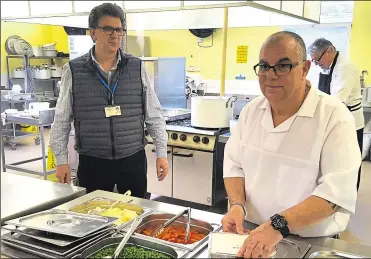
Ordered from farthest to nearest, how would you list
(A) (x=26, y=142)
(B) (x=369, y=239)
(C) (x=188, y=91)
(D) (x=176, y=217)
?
(A) (x=26, y=142) < (C) (x=188, y=91) < (B) (x=369, y=239) < (D) (x=176, y=217)

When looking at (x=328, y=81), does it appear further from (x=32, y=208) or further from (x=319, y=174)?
(x=32, y=208)

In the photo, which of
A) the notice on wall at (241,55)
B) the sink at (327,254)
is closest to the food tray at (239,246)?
the sink at (327,254)

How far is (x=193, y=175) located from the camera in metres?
3.31

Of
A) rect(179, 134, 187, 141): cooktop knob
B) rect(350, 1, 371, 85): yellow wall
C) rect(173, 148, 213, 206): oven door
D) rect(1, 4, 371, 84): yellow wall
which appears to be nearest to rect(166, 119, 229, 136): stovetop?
rect(179, 134, 187, 141): cooktop knob

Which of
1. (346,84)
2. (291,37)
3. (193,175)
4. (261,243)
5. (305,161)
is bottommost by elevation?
(193,175)

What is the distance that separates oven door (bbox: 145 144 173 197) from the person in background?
63.7 inches

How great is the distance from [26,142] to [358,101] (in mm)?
5306

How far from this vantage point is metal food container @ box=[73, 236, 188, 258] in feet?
3.67

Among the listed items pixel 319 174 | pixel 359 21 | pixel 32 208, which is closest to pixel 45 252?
pixel 32 208

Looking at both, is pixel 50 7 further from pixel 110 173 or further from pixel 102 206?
pixel 110 173

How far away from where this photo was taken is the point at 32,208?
4.63 ft

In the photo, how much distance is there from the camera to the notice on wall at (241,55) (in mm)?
6047

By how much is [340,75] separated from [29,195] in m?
2.86

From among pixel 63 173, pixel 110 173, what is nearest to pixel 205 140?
pixel 110 173
